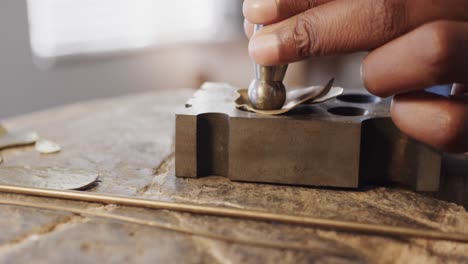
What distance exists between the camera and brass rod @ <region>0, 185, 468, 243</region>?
0.83m

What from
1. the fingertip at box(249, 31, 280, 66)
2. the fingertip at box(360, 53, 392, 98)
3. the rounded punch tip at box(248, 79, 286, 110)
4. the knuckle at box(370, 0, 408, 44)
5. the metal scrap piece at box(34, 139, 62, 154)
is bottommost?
the metal scrap piece at box(34, 139, 62, 154)

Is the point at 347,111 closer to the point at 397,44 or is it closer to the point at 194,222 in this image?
the point at 397,44

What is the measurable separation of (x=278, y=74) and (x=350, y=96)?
0.25 m

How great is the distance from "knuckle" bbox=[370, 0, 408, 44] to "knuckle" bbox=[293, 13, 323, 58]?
99mm

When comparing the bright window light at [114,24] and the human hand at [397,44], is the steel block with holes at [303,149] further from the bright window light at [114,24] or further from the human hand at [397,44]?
the bright window light at [114,24]

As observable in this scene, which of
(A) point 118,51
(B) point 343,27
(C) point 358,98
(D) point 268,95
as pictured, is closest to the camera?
(B) point 343,27

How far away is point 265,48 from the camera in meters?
0.98

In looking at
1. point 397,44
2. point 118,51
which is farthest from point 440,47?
point 118,51

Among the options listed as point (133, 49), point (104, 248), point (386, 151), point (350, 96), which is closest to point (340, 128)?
point (386, 151)

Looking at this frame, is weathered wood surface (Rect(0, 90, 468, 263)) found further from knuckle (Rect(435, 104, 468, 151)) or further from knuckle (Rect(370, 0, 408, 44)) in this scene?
knuckle (Rect(370, 0, 408, 44))

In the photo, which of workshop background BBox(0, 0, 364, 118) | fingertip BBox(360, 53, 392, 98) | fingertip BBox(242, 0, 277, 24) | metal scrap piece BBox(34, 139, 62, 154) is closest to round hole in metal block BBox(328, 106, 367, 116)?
fingertip BBox(360, 53, 392, 98)

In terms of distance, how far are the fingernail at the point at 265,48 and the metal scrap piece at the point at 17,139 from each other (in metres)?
0.62

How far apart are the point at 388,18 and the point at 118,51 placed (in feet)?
10.0

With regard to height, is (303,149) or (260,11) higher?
(260,11)
